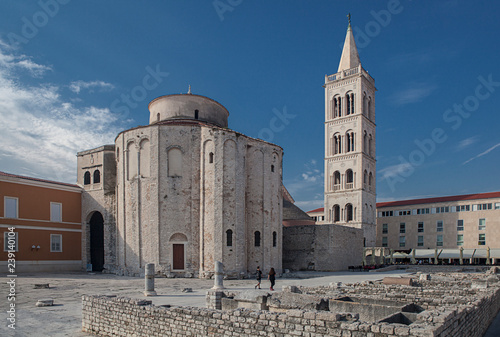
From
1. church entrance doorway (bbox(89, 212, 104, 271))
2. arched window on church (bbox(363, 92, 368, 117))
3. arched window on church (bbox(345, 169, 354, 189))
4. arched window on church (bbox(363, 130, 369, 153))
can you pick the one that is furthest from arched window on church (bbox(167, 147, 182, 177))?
arched window on church (bbox(363, 92, 368, 117))

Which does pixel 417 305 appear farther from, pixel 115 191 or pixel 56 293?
pixel 115 191

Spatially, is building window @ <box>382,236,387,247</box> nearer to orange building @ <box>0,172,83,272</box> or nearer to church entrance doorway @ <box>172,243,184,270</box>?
church entrance doorway @ <box>172,243,184,270</box>

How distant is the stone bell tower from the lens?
53.9 m

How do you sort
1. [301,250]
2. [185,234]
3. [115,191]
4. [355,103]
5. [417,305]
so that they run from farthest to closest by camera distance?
[355,103], [301,250], [115,191], [185,234], [417,305]

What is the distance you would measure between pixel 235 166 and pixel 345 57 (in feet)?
124

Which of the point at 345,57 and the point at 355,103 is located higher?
the point at 345,57

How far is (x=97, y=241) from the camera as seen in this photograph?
3475cm

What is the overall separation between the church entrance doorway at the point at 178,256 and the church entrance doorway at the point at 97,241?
10045mm

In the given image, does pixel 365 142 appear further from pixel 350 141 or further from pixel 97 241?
pixel 97 241

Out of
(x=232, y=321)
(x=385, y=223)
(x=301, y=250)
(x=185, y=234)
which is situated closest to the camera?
(x=232, y=321)

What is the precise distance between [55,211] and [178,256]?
38.7 feet

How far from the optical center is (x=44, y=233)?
30844 millimetres

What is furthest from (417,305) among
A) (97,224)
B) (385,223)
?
(385,223)

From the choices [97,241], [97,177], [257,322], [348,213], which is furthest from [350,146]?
[257,322]
